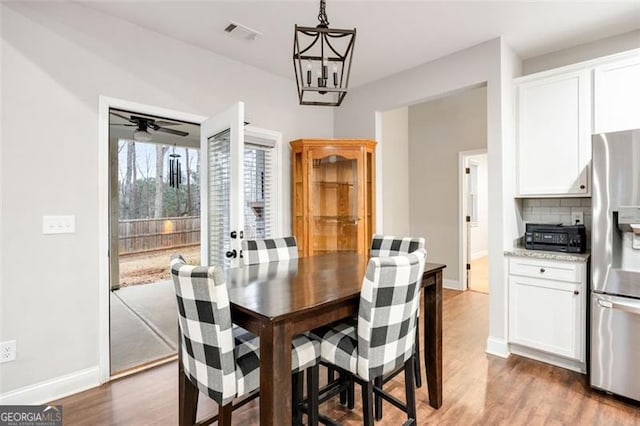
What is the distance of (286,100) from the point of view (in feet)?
12.5

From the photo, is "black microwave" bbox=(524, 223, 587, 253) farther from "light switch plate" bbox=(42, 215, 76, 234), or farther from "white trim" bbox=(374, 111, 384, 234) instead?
"light switch plate" bbox=(42, 215, 76, 234)

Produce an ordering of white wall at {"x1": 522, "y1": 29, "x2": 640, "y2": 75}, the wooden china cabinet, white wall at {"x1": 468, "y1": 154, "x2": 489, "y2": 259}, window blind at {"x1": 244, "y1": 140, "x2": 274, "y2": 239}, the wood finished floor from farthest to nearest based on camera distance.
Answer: white wall at {"x1": 468, "y1": 154, "x2": 489, "y2": 259} → the wooden china cabinet → window blind at {"x1": 244, "y1": 140, "x2": 274, "y2": 239} → white wall at {"x1": 522, "y1": 29, "x2": 640, "y2": 75} → the wood finished floor

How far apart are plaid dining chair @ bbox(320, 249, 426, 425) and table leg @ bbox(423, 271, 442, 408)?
0.50 m

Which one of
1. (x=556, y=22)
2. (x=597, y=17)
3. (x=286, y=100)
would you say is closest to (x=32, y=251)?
(x=286, y=100)

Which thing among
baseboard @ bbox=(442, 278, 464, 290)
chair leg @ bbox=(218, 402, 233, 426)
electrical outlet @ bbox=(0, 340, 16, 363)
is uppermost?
electrical outlet @ bbox=(0, 340, 16, 363)

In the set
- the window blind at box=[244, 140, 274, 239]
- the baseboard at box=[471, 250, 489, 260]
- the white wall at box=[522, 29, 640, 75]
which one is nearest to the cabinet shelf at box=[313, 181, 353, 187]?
the window blind at box=[244, 140, 274, 239]

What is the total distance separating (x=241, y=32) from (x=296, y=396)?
2.79 metres

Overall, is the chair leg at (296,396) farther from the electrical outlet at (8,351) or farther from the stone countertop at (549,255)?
the stone countertop at (549,255)

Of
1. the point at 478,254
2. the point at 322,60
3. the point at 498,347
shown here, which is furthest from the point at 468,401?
the point at 478,254

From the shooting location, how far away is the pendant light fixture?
160 cm

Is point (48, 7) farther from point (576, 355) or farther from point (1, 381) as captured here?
point (576, 355)

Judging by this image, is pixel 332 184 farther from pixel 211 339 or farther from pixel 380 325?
pixel 211 339

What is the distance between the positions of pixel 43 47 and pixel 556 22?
3852mm

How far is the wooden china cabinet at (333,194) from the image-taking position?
365 centimetres
